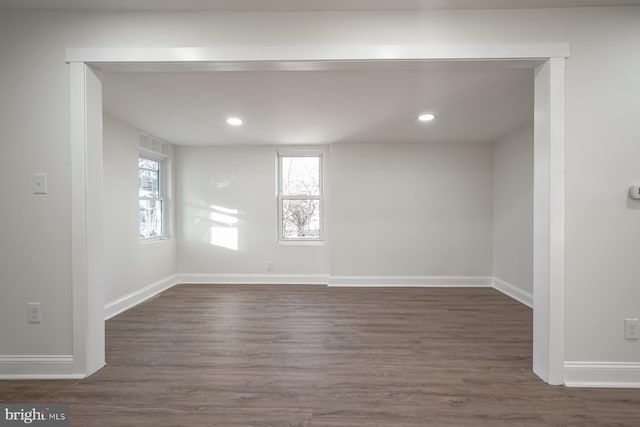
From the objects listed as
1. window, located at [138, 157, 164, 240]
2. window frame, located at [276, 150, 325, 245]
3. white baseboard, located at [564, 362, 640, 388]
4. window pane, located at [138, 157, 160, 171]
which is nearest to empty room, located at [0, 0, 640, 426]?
white baseboard, located at [564, 362, 640, 388]

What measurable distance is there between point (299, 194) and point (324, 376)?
342cm

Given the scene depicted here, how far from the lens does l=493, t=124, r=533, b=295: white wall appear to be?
396cm

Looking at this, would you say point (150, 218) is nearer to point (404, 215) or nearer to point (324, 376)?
point (324, 376)

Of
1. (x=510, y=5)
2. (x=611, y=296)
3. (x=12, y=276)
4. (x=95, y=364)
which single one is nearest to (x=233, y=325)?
(x=95, y=364)

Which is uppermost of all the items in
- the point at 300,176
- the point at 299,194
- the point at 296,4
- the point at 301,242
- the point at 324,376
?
the point at 296,4

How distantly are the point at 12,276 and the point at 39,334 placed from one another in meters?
0.45

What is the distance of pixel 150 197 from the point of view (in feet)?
15.3

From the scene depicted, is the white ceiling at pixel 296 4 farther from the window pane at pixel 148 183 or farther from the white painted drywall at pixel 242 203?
the white painted drywall at pixel 242 203

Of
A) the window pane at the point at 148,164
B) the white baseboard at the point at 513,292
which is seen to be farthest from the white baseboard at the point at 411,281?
the window pane at the point at 148,164

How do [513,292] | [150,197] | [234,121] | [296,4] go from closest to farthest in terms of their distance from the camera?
[296,4], [234,121], [513,292], [150,197]

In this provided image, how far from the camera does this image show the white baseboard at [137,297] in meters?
3.57

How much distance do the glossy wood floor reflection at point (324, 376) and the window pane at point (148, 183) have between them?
1.74 metres

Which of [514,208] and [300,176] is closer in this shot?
[514,208]

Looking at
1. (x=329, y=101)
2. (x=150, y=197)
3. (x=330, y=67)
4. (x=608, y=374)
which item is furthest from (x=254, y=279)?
(x=608, y=374)
